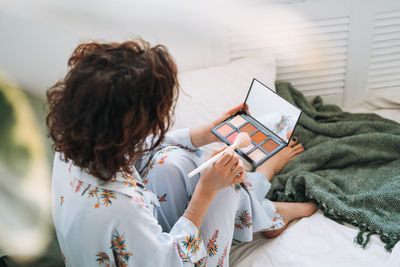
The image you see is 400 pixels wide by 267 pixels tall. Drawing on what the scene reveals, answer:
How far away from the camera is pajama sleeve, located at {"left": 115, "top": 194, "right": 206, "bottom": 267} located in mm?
719

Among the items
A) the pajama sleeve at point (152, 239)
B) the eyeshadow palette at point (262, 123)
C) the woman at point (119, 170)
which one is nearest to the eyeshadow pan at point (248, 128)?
the eyeshadow palette at point (262, 123)

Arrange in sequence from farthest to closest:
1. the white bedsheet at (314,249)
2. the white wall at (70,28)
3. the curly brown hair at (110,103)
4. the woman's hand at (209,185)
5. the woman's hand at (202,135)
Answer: the white wall at (70,28) → the woman's hand at (202,135) → the white bedsheet at (314,249) → the woman's hand at (209,185) → the curly brown hair at (110,103)

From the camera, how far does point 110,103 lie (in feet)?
2.12

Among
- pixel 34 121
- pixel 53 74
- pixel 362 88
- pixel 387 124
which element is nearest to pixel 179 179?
pixel 34 121

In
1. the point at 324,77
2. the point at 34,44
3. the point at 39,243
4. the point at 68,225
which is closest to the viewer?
the point at 68,225

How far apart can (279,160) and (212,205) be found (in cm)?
50

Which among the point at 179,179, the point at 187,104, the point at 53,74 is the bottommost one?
the point at 179,179

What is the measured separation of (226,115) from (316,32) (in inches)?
24.6

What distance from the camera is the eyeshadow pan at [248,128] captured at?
44.6 inches

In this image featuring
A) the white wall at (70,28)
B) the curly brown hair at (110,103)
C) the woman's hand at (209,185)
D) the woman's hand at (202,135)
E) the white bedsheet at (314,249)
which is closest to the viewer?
the curly brown hair at (110,103)

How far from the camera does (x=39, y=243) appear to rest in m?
0.90

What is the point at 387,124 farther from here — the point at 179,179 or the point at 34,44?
the point at 34,44

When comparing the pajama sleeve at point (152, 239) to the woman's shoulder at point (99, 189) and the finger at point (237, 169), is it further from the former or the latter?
the finger at point (237, 169)

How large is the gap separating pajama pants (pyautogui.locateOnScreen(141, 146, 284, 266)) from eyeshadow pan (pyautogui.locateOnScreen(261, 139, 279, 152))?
0.10 metres
